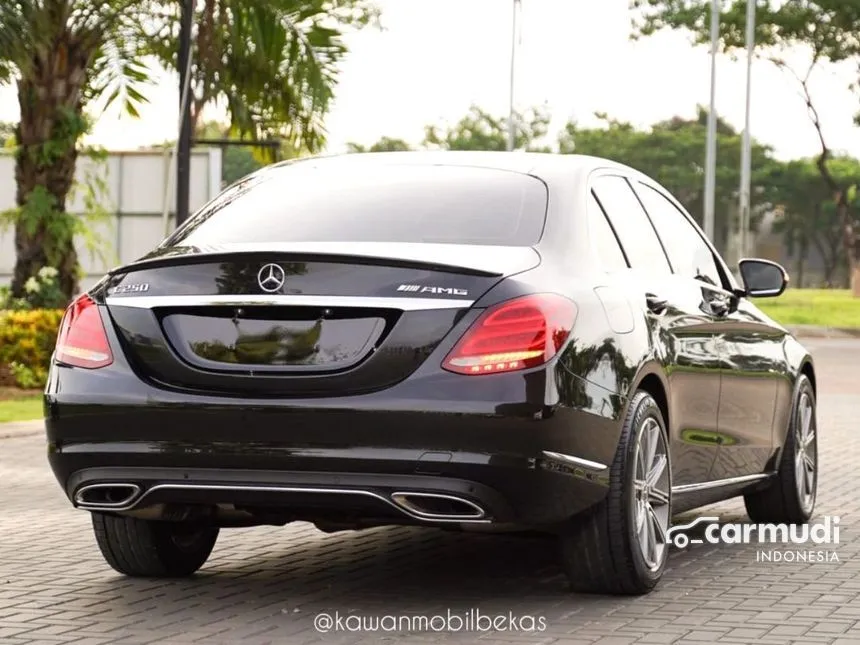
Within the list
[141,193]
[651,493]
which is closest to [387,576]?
[651,493]

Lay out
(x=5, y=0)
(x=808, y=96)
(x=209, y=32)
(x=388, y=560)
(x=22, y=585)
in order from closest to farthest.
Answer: (x=22, y=585) < (x=388, y=560) < (x=5, y=0) < (x=209, y=32) < (x=808, y=96)

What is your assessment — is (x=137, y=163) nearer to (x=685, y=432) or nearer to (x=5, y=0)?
(x=5, y=0)

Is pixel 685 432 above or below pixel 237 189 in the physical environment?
below

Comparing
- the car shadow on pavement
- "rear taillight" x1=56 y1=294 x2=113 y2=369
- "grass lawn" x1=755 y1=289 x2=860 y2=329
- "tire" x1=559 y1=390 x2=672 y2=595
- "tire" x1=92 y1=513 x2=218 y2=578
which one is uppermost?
"rear taillight" x1=56 y1=294 x2=113 y2=369

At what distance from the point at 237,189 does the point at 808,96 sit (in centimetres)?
5416

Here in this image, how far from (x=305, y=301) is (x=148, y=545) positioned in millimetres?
1529

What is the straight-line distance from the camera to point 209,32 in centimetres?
2152

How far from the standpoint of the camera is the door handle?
722cm

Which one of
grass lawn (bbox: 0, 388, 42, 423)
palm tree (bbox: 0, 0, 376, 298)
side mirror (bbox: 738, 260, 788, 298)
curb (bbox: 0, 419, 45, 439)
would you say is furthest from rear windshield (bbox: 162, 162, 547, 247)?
palm tree (bbox: 0, 0, 376, 298)

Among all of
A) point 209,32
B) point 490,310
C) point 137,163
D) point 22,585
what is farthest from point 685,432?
point 137,163

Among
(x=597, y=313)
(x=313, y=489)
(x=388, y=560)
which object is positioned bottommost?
(x=388, y=560)

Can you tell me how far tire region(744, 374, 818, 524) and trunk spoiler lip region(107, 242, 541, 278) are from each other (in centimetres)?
273

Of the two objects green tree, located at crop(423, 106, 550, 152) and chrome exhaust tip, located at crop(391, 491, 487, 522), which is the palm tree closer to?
chrome exhaust tip, located at crop(391, 491, 487, 522)

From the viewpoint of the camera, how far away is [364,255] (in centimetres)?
634
